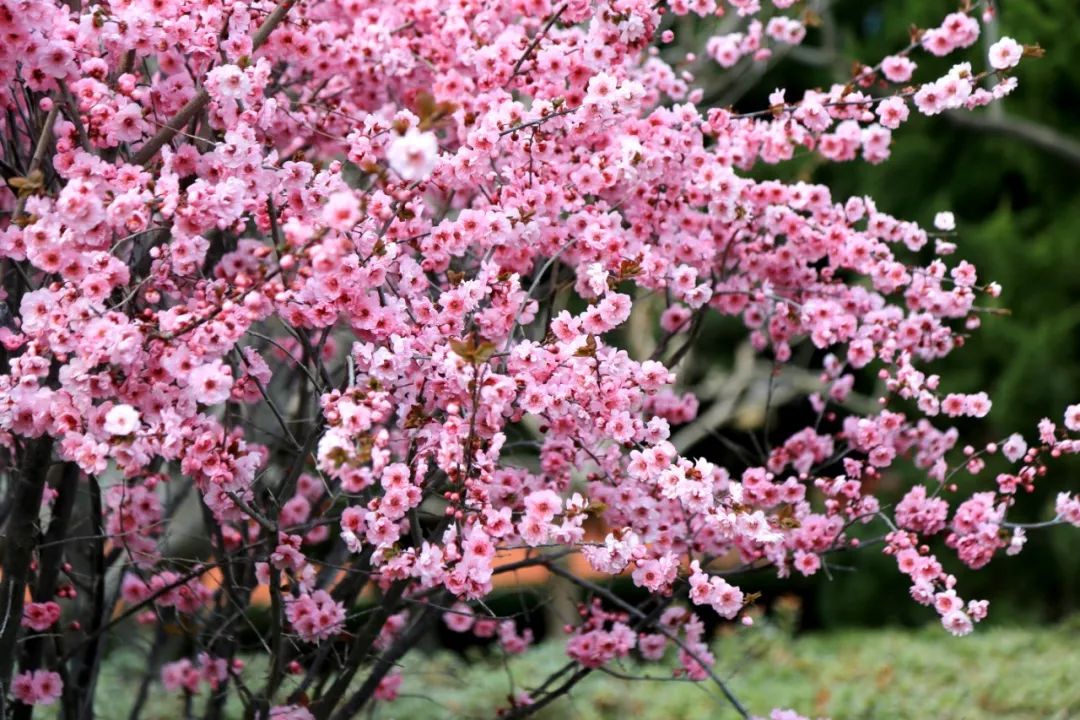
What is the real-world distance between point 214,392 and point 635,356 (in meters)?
7.23

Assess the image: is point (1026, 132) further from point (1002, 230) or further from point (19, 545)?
point (19, 545)

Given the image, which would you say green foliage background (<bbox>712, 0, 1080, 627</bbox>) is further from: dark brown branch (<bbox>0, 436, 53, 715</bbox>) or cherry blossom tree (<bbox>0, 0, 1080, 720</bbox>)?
dark brown branch (<bbox>0, 436, 53, 715</bbox>)

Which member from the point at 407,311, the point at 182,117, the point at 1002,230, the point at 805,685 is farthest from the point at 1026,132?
the point at 182,117

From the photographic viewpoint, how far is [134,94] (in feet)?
9.49

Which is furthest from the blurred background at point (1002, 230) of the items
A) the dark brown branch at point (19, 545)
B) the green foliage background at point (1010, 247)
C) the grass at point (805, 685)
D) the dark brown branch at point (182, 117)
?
the dark brown branch at point (19, 545)

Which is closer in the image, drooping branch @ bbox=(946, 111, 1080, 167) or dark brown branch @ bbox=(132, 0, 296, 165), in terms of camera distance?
dark brown branch @ bbox=(132, 0, 296, 165)

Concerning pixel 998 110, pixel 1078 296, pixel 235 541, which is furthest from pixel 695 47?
pixel 235 541

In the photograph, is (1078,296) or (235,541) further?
(1078,296)

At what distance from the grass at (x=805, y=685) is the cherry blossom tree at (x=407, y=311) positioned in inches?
51.9

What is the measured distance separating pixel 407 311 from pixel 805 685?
147 inches

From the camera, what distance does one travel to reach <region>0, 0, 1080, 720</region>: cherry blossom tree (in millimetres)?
2611

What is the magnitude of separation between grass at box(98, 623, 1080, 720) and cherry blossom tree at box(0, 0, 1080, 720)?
1.32 meters

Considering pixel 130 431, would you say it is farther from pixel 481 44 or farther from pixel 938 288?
pixel 938 288

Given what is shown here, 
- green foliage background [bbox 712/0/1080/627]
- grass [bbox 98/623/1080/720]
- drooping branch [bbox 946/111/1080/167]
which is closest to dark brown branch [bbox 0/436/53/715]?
grass [bbox 98/623/1080/720]
